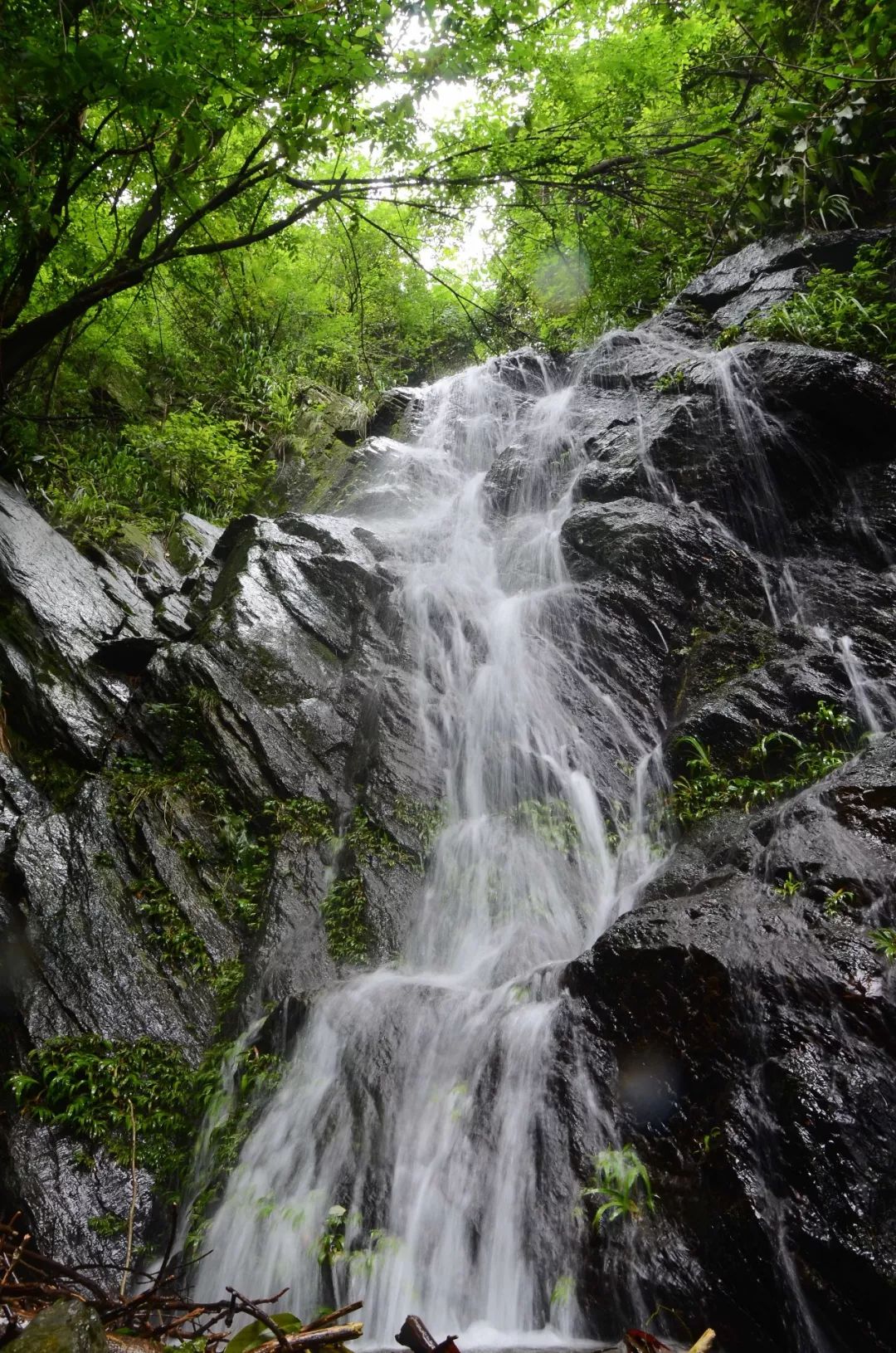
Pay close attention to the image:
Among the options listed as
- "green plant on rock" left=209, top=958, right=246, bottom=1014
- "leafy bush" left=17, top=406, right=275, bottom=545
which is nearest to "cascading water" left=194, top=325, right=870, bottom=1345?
"green plant on rock" left=209, top=958, right=246, bottom=1014

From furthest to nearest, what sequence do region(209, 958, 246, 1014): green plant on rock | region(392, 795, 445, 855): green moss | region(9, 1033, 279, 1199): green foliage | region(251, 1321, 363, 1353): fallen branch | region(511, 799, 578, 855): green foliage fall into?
region(392, 795, 445, 855): green moss
region(511, 799, 578, 855): green foliage
region(209, 958, 246, 1014): green plant on rock
region(9, 1033, 279, 1199): green foliage
region(251, 1321, 363, 1353): fallen branch

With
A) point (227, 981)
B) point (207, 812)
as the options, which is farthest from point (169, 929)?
point (207, 812)

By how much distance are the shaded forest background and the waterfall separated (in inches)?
107

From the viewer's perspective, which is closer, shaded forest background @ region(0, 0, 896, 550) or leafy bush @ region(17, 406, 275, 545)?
shaded forest background @ region(0, 0, 896, 550)

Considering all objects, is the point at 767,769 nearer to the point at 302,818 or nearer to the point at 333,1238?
the point at 302,818

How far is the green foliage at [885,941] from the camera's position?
3025 mm

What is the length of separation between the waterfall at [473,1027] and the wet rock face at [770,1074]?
34cm

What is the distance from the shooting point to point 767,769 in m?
4.77

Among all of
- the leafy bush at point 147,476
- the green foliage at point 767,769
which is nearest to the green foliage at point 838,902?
the green foliage at point 767,769

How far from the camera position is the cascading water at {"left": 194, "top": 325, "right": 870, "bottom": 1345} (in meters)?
3.09

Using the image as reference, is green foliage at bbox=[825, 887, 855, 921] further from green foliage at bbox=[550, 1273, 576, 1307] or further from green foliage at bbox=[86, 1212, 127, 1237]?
green foliage at bbox=[86, 1212, 127, 1237]

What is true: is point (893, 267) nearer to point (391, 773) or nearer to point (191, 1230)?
point (391, 773)

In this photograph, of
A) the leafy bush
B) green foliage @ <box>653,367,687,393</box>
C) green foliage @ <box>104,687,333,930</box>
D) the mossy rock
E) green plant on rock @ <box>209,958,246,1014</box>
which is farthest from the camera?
green foliage @ <box>653,367,687,393</box>

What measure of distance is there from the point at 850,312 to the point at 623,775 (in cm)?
555
